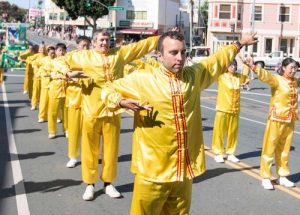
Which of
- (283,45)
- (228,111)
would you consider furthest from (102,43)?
(283,45)

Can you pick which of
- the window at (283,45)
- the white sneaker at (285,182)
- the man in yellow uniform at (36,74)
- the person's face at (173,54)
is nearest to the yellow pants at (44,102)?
the man in yellow uniform at (36,74)

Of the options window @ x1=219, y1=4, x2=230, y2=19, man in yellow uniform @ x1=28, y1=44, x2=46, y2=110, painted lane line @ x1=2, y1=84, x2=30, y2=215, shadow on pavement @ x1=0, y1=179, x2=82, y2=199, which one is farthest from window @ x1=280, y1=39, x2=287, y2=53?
shadow on pavement @ x1=0, y1=179, x2=82, y2=199

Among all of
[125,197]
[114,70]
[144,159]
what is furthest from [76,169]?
[144,159]

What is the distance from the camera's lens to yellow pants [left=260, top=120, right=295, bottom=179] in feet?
23.1

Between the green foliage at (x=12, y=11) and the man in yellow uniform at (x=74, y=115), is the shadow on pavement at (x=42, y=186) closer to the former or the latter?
the man in yellow uniform at (x=74, y=115)

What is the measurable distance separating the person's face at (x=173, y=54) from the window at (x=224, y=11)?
48667 mm

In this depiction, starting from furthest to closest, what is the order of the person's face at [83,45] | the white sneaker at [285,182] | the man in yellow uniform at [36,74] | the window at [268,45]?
the window at [268,45], the man in yellow uniform at [36,74], the person's face at [83,45], the white sneaker at [285,182]

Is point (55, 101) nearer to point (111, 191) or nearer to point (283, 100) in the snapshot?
point (111, 191)

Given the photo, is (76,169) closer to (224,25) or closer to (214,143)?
(214,143)

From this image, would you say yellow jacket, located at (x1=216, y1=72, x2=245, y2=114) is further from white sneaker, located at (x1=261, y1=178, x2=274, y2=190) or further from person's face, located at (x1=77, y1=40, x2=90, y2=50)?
person's face, located at (x1=77, y1=40, x2=90, y2=50)

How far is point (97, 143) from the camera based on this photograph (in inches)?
255

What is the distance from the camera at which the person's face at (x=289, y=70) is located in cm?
695

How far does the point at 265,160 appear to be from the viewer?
715cm

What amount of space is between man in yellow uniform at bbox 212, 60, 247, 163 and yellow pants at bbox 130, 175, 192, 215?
15.5ft
